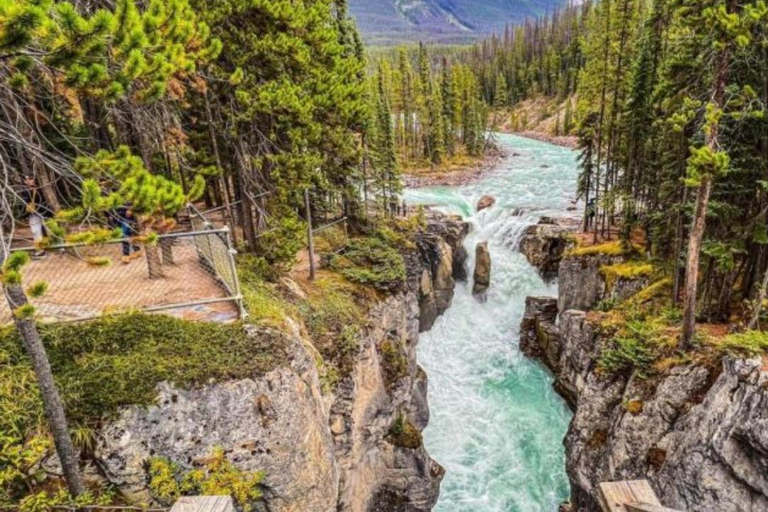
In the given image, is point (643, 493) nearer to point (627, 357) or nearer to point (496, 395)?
point (627, 357)

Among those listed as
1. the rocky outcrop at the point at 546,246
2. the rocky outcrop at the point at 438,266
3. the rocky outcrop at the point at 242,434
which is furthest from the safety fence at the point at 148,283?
the rocky outcrop at the point at 546,246

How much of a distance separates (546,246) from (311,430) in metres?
18.2

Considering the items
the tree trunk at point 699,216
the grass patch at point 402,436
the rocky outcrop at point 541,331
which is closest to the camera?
the tree trunk at point 699,216

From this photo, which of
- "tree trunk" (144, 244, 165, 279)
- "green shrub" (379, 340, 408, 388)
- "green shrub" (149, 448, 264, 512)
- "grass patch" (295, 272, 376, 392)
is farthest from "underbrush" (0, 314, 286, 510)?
"green shrub" (379, 340, 408, 388)

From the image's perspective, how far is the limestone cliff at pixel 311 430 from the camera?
6.18 m

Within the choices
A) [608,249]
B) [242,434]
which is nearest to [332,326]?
[242,434]

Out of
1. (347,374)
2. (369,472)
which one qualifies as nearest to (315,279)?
(347,374)

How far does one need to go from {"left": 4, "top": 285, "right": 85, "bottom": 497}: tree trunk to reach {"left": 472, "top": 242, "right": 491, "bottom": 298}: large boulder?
20.4m

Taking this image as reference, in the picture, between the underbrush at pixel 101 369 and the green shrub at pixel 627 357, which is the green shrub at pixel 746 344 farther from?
the underbrush at pixel 101 369

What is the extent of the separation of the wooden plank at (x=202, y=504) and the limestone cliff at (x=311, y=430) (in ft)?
9.18

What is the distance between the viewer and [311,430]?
7.80 metres

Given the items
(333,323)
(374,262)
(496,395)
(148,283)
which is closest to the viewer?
(148,283)

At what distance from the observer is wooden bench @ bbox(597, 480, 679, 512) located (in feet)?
10.8

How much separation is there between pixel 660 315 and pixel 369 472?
387 inches
